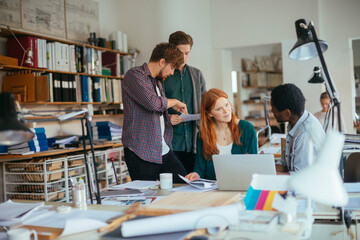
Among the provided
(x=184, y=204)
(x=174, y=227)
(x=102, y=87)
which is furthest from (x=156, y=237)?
(x=102, y=87)

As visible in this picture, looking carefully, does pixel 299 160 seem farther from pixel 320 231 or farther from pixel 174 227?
pixel 174 227

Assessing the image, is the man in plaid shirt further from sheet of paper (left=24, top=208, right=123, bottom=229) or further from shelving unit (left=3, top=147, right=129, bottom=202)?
shelving unit (left=3, top=147, right=129, bottom=202)

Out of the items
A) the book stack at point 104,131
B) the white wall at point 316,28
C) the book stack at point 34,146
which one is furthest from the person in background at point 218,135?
the white wall at point 316,28

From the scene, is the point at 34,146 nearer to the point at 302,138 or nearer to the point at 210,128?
the point at 210,128

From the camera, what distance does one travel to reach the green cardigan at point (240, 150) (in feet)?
8.09

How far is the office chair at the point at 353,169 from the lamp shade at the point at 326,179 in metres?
1.22

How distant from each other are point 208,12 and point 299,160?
4.60 metres

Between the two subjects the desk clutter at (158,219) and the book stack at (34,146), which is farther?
the book stack at (34,146)

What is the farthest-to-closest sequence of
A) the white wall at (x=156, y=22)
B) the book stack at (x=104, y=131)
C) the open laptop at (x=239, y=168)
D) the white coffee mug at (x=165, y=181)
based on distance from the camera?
1. the white wall at (x=156, y=22)
2. the book stack at (x=104, y=131)
3. the white coffee mug at (x=165, y=181)
4. the open laptop at (x=239, y=168)

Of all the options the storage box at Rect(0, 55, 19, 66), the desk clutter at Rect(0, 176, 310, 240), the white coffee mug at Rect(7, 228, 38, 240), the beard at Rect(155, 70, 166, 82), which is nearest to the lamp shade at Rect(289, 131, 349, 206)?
the desk clutter at Rect(0, 176, 310, 240)

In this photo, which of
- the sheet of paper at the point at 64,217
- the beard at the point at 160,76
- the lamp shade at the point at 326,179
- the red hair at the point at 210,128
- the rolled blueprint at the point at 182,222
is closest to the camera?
the lamp shade at the point at 326,179

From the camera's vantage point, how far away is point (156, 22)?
5805 mm

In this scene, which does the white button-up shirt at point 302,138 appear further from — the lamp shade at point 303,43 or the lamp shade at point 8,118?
the lamp shade at point 8,118

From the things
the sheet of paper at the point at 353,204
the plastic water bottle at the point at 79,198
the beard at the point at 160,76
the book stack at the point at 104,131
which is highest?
the beard at the point at 160,76
